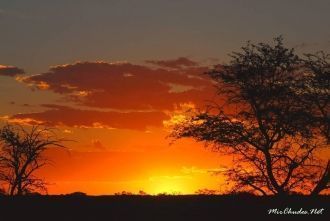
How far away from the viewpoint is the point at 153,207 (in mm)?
17156

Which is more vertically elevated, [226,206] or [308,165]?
[308,165]

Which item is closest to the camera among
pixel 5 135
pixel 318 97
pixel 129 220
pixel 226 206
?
pixel 129 220

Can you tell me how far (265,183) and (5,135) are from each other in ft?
91.1

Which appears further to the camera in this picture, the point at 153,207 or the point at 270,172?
the point at 270,172

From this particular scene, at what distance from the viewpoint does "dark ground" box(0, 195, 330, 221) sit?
1622 cm

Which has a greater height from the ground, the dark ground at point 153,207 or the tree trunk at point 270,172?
the tree trunk at point 270,172

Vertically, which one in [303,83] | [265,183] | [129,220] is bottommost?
[129,220]

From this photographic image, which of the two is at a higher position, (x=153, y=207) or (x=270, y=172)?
(x=270, y=172)

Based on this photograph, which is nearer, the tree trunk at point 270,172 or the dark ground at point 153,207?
the dark ground at point 153,207

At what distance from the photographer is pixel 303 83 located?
35562 millimetres

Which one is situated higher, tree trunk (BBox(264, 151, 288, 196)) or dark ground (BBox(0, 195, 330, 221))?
tree trunk (BBox(264, 151, 288, 196))

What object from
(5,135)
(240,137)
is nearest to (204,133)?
(240,137)

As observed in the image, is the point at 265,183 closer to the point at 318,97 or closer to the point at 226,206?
the point at 318,97

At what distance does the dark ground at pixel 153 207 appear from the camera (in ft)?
53.2
